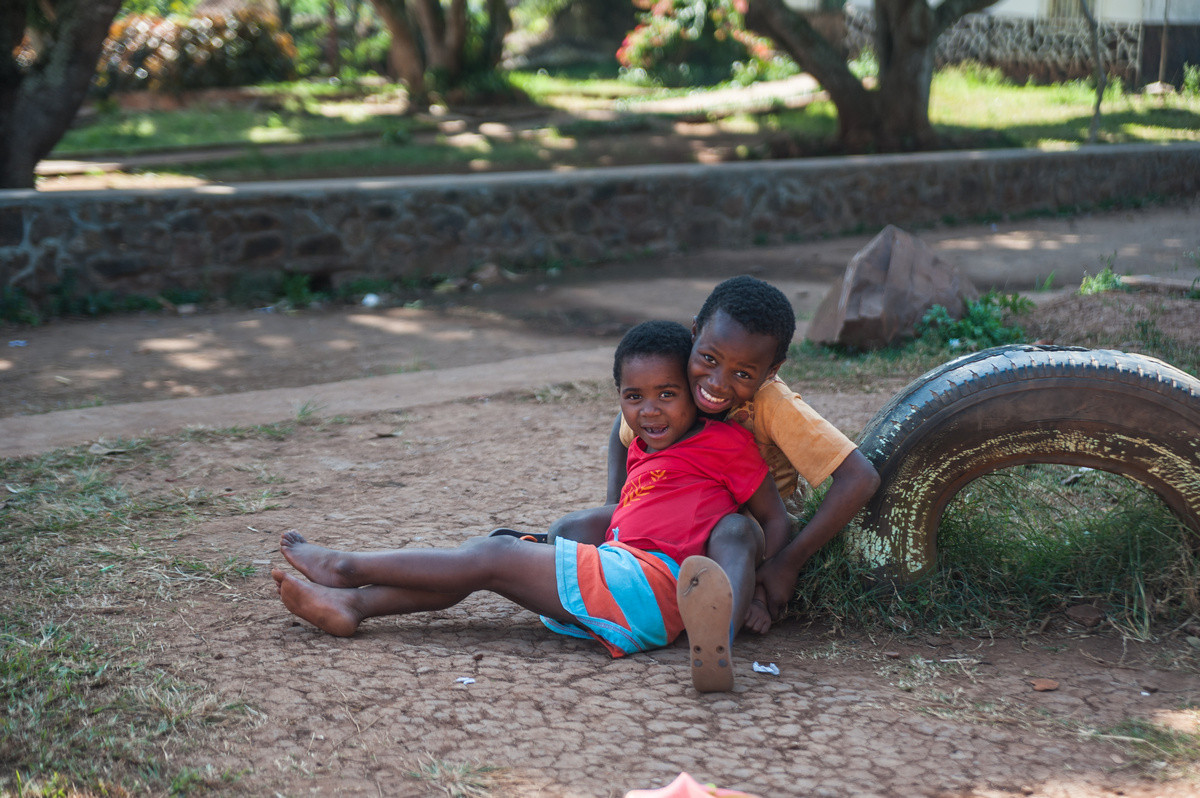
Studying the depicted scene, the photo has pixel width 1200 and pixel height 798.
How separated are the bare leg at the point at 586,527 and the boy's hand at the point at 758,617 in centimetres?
51

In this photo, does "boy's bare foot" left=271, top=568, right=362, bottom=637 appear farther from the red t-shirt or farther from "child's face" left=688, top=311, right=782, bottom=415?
"child's face" left=688, top=311, right=782, bottom=415

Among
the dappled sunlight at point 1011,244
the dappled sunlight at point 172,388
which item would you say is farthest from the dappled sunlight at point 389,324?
the dappled sunlight at point 1011,244

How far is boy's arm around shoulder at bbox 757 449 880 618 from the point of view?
280cm

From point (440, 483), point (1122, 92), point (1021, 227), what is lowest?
point (440, 483)

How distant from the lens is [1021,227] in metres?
11.1

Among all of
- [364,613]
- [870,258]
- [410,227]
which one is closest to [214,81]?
[410,227]

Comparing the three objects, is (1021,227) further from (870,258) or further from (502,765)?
(502,765)

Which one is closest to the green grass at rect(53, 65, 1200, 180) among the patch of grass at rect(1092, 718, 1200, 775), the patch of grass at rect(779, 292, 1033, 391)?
the patch of grass at rect(779, 292, 1033, 391)

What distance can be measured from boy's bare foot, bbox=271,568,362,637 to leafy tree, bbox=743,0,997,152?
1172cm

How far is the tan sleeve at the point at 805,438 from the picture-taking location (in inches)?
111

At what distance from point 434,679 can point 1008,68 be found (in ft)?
68.7

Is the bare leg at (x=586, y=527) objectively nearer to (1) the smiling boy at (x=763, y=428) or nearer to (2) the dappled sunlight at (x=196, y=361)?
(1) the smiling boy at (x=763, y=428)

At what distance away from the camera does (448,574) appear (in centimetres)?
283

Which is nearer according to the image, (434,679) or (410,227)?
(434,679)
